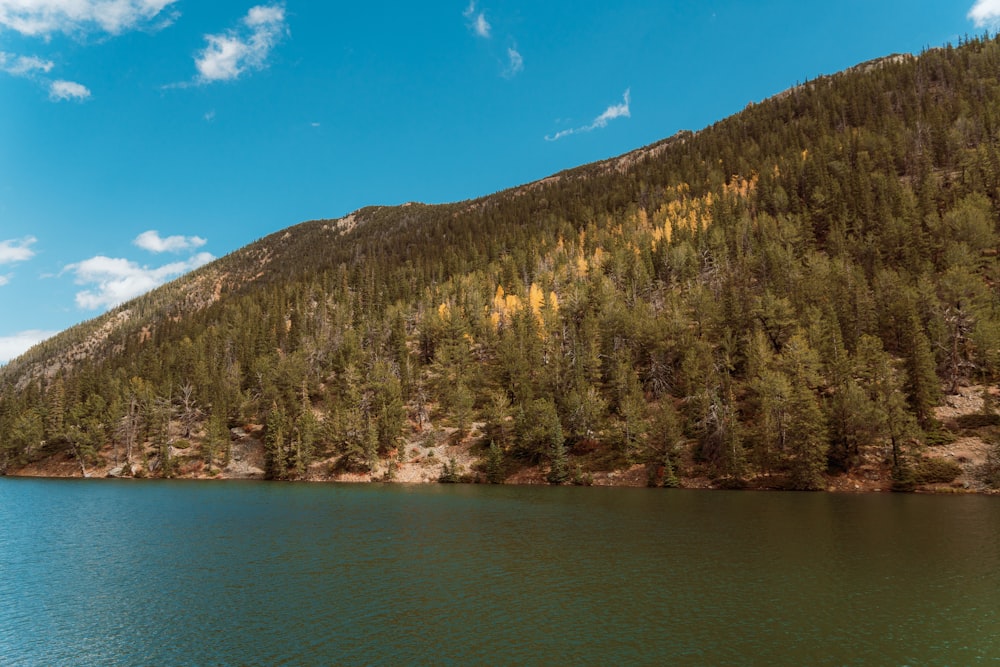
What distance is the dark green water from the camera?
2256cm

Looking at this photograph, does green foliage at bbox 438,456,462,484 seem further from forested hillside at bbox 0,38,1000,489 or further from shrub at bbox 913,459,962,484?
shrub at bbox 913,459,962,484

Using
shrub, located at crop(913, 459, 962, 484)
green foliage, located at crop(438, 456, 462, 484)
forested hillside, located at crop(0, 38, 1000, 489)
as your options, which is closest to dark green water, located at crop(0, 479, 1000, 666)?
shrub, located at crop(913, 459, 962, 484)

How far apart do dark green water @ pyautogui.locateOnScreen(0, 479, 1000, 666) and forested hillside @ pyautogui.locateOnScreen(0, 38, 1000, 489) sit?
80.2 feet

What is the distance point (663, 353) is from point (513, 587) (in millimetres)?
83659

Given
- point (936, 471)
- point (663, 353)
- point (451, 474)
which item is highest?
point (663, 353)

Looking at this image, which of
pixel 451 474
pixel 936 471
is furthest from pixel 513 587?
pixel 936 471

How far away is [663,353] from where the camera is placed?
10731 centimetres

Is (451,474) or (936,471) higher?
(451,474)

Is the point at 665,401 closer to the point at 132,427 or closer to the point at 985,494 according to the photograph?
the point at 985,494

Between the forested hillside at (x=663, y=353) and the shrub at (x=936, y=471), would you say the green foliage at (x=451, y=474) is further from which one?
the shrub at (x=936, y=471)

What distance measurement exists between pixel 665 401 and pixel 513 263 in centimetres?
10967

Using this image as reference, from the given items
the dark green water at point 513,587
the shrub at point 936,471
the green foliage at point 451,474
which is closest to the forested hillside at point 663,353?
the shrub at point 936,471

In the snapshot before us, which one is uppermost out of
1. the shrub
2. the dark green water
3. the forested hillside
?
the forested hillside

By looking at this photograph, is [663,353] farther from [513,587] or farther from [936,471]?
[513,587]
